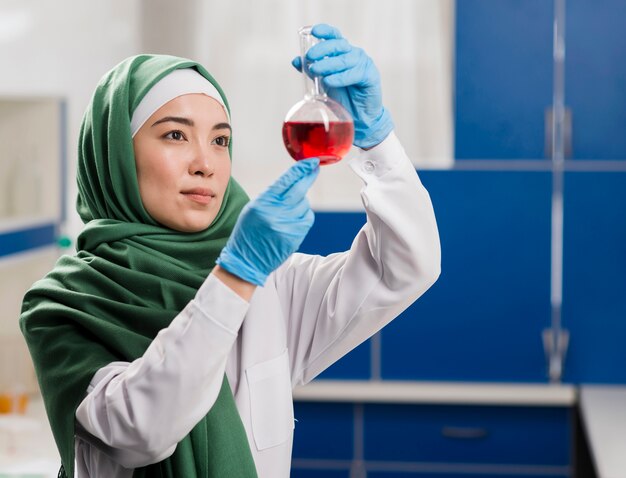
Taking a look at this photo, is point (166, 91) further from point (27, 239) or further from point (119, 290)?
point (27, 239)

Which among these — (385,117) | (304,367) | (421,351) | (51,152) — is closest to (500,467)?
(421,351)

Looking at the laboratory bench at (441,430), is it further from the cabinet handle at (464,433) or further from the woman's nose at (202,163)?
the woman's nose at (202,163)

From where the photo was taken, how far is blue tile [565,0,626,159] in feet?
11.3

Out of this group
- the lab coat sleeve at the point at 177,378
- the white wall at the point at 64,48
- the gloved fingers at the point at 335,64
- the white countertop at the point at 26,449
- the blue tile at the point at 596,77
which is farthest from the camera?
the blue tile at the point at 596,77

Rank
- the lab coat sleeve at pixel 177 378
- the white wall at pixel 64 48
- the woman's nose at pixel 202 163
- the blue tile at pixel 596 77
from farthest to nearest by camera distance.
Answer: the blue tile at pixel 596 77, the white wall at pixel 64 48, the woman's nose at pixel 202 163, the lab coat sleeve at pixel 177 378

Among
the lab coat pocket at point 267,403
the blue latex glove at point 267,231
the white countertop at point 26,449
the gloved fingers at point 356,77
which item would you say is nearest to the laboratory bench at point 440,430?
the white countertop at point 26,449

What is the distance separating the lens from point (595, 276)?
3.51m

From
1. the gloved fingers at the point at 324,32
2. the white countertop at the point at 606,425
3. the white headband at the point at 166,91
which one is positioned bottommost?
the white countertop at the point at 606,425

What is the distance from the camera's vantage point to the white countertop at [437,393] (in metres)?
3.49

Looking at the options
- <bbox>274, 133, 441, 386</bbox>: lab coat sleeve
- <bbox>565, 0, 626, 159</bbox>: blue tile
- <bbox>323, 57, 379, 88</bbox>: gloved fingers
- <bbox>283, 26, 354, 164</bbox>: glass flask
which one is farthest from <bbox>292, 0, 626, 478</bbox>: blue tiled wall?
<bbox>283, 26, 354, 164</bbox>: glass flask

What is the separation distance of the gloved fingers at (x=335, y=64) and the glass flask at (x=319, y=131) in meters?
0.05

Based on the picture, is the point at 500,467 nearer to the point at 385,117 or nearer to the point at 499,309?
the point at 499,309

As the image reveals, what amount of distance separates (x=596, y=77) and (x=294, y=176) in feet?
8.06

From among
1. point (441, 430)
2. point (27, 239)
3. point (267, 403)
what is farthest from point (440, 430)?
point (267, 403)
